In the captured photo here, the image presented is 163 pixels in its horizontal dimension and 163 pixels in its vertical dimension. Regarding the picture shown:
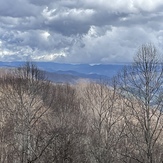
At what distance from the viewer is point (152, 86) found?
2773 cm

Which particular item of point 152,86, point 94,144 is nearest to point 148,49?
point 152,86

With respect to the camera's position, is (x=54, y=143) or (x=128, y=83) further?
(x=54, y=143)

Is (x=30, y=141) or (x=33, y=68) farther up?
(x=33, y=68)

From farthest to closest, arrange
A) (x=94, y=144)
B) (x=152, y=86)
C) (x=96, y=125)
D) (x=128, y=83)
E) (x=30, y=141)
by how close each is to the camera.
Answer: (x=96, y=125), (x=94, y=144), (x=30, y=141), (x=128, y=83), (x=152, y=86)

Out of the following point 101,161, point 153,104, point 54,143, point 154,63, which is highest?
point 154,63

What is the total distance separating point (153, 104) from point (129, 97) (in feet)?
12.4

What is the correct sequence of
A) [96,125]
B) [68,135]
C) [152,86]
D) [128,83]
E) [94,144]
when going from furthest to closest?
[96,125] < [94,144] < [68,135] < [128,83] < [152,86]

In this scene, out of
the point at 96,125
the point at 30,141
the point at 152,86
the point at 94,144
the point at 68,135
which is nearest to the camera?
the point at 152,86

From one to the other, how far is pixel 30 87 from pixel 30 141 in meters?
6.93

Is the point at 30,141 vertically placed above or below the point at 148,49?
below

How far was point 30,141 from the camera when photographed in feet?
126

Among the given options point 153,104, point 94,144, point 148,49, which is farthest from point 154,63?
point 94,144

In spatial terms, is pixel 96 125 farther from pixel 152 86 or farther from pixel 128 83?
pixel 152 86

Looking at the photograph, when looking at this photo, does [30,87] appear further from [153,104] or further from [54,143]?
[153,104]
